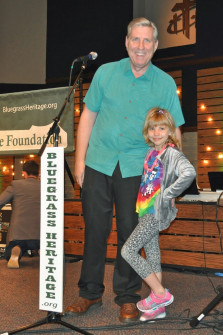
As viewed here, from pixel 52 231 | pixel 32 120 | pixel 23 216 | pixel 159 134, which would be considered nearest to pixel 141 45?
pixel 159 134

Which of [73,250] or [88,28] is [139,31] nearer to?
[73,250]

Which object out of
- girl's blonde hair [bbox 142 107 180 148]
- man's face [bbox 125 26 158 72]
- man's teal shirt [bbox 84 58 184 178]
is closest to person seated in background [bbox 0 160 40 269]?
man's teal shirt [bbox 84 58 184 178]

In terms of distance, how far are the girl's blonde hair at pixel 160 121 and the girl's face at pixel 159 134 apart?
0.02 metres

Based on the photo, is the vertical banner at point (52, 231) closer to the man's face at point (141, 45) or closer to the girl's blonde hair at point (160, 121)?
the girl's blonde hair at point (160, 121)

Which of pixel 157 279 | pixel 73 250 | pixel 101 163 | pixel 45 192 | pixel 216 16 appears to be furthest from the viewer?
pixel 216 16

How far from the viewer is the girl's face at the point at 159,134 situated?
7.60 feet

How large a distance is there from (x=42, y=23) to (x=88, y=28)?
1420mm

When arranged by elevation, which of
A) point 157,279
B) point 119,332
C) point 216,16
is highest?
point 216,16

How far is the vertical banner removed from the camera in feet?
6.23

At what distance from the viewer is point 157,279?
7.45 ft

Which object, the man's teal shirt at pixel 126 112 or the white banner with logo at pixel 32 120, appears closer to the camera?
the man's teal shirt at pixel 126 112

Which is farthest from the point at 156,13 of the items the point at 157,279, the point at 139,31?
the point at 157,279

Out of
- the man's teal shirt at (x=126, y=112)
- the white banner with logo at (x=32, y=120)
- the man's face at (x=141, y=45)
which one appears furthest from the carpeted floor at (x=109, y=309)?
the white banner with logo at (x=32, y=120)

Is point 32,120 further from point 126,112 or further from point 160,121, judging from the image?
point 160,121
